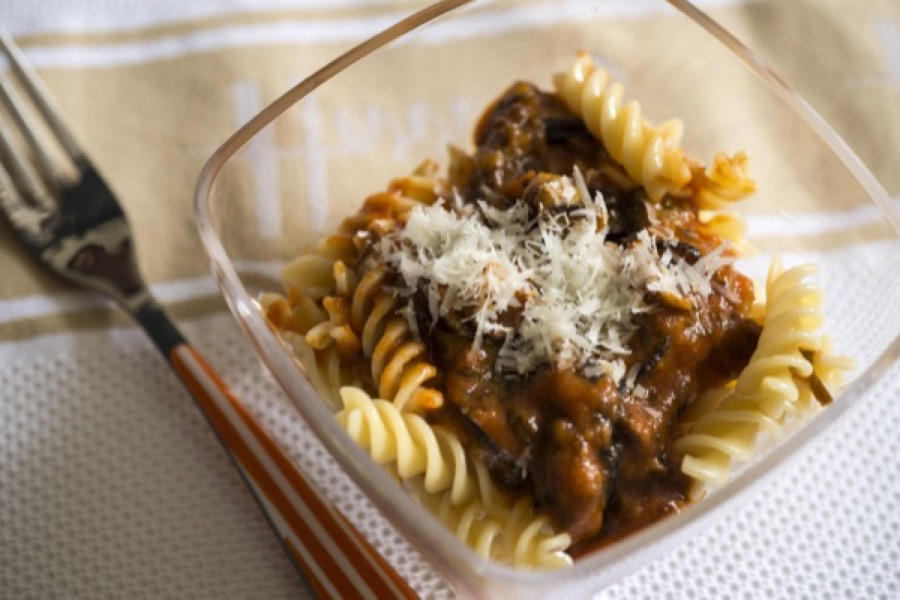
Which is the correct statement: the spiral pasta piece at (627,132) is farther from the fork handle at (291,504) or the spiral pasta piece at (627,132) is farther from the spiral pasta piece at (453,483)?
the fork handle at (291,504)

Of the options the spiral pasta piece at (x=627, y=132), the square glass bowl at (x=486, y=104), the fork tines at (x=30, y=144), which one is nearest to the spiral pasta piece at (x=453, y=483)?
the square glass bowl at (x=486, y=104)

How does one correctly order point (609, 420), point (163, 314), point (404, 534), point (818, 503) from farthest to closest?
point (163, 314)
point (818, 503)
point (609, 420)
point (404, 534)

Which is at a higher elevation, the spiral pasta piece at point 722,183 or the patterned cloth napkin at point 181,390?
the spiral pasta piece at point 722,183

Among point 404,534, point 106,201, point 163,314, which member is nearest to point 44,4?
point 106,201

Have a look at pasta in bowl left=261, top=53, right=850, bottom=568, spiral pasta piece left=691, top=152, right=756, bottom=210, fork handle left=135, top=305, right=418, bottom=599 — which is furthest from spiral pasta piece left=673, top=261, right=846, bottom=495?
fork handle left=135, top=305, right=418, bottom=599

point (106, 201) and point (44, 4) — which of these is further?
point (44, 4)

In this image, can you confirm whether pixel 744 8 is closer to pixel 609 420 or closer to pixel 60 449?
pixel 609 420

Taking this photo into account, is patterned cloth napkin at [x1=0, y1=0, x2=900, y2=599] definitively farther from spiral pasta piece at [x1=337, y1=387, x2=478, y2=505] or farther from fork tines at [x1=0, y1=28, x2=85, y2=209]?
spiral pasta piece at [x1=337, y1=387, x2=478, y2=505]
